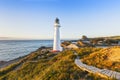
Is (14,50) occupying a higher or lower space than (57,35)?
lower

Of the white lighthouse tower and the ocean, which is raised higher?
the white lighthouse tower

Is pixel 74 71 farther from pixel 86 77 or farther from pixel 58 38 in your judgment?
pixel 58 38

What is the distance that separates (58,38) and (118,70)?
18622mm

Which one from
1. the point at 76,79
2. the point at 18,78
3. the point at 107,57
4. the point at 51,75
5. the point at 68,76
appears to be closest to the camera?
the point at 76,79

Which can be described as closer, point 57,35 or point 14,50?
point 57,35

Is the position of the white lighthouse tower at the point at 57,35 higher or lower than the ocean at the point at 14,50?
higher

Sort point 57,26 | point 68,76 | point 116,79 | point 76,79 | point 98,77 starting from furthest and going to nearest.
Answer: point 57,26, point 68,76, point 76,79, point 98,77, point 116,79

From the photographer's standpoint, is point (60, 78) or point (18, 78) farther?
point (18, 78)

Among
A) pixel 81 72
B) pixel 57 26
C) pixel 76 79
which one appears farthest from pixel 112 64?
pixel 57 26

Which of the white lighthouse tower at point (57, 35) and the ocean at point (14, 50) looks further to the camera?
the ocean at point (14, 50)

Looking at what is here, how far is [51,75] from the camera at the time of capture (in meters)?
9.86

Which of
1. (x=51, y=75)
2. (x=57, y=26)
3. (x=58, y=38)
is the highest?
(x=57, y=26)

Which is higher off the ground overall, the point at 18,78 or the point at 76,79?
the point at 76,79

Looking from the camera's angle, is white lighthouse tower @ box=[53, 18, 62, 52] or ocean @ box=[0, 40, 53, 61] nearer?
white lighthouse tower @ box=[53, 18, 62, 52]
